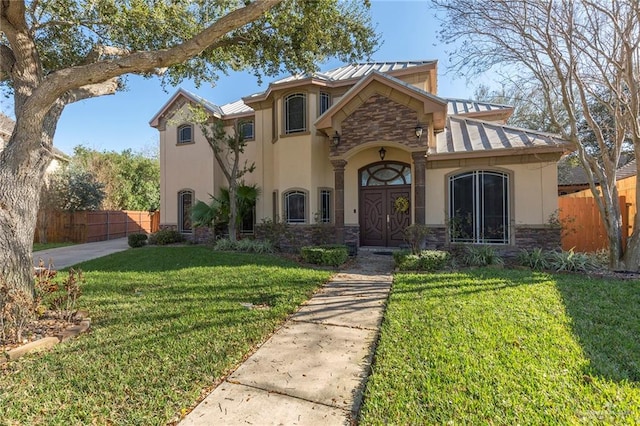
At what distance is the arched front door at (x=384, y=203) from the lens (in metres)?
11.8

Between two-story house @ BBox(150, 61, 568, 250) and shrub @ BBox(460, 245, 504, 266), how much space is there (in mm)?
Result: 1249

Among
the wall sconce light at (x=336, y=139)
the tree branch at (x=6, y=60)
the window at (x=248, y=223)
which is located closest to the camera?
the tree branch at (x=6, y=60)

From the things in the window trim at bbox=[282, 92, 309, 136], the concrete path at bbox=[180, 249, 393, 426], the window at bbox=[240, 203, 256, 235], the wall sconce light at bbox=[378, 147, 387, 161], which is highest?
the window trim at bbox=[282, 92, 309, 136]

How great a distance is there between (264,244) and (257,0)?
26.5 ft

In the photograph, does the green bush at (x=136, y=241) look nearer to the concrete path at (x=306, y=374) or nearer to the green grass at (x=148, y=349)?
the green grass at (x=148, y=349)

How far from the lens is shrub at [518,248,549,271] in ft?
27.9

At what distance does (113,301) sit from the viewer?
5.98 meters

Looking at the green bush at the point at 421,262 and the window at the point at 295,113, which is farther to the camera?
the window at the point at 295,113

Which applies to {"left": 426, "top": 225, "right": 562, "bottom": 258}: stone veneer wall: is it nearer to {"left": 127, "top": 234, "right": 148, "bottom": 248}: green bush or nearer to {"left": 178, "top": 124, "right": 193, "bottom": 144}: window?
{"left": 178, "top": 124, "right": 193, "bottom": 144}: window

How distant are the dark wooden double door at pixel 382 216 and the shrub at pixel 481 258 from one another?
270cm

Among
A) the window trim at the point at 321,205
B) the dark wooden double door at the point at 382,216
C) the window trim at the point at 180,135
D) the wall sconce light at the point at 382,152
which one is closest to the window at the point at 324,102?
the wall sconce light at the point at 382,152

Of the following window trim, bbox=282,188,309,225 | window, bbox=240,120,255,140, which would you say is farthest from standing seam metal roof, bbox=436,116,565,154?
window, bbox=240,120,255,140

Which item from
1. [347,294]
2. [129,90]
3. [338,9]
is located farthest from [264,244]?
[338,9]

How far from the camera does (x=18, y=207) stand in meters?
4.81
